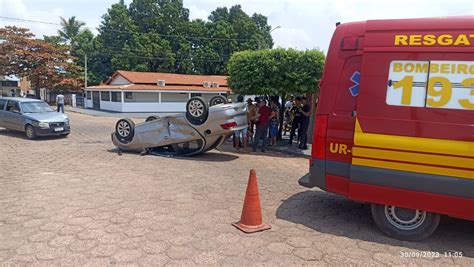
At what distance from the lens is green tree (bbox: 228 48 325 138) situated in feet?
34.8

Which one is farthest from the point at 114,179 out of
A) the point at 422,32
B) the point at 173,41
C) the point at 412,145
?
the point at 173,41

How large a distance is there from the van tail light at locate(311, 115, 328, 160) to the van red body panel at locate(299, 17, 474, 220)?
0.01m

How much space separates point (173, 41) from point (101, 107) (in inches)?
699

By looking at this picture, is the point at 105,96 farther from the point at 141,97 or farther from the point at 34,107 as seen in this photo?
the point at 34,107

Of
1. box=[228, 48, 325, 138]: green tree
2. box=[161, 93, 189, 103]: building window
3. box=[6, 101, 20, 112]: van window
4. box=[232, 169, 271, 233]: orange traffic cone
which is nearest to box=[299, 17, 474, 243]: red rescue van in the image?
box=[232, 169, 271, 233]: orange traffic cone

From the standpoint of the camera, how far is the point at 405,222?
414 cm

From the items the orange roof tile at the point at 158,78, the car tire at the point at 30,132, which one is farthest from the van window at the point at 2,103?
the orange roof tile at the point at 158,78

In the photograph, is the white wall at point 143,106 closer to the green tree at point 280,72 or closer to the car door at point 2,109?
the car door at point 2,109

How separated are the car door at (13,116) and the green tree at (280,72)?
334 inches

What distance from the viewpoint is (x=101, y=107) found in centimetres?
3544

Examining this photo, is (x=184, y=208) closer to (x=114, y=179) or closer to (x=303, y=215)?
(x=303, y=215)

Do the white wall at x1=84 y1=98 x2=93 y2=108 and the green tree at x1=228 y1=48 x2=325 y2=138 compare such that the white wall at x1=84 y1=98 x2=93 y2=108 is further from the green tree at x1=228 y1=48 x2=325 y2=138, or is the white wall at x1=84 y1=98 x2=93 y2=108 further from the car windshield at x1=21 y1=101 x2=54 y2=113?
the green tree at x1=228 y1=48 x2=325 y2=138

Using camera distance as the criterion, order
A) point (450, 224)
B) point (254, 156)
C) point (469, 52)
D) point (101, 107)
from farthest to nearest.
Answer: point (101, 107) < point (254, 156) < point (450, 224) < point (469, 52)

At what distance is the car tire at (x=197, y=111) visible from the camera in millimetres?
8656
